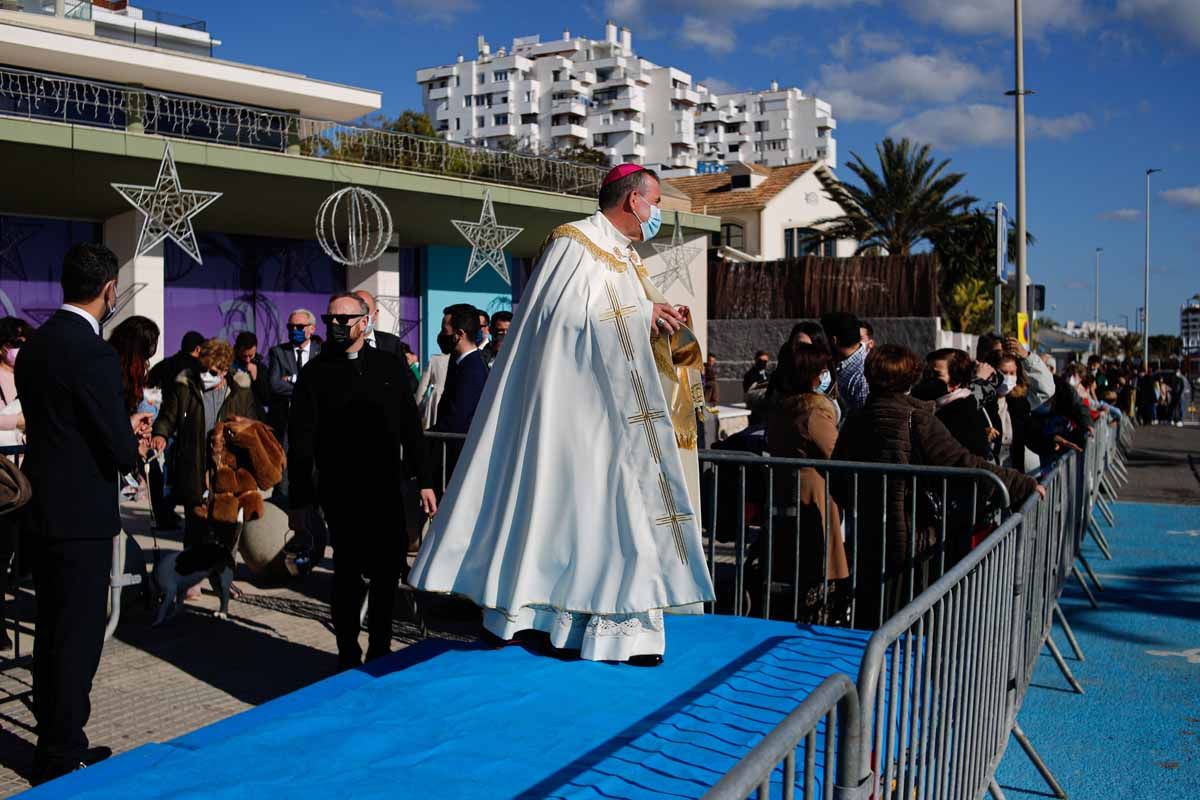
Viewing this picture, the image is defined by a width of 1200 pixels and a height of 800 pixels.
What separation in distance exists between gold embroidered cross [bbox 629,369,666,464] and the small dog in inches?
140

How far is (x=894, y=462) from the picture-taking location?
5.74m

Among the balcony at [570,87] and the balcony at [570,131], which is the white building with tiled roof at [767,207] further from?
the balcony at [570,87]

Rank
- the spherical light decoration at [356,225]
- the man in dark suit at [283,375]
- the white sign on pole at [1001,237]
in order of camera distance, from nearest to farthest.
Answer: the man in dark suit at [283,375] → the white sign on pole at [1001,237] → the spherical light decoration at [356,225]

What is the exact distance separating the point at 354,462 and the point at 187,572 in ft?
6.93

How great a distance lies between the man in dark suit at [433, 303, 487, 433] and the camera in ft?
24.3

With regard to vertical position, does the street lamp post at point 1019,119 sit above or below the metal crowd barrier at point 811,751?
above

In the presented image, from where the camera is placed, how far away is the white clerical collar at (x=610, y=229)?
4.75 metres

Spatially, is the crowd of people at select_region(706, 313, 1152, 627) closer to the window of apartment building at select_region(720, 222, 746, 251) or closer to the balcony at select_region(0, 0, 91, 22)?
the balcony at select_region(0, 0, 91, 22)

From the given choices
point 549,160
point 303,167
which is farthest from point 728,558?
point 549,160

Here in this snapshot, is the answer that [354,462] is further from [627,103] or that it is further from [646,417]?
[627,103]

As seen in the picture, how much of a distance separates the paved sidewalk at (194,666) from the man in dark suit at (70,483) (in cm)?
45

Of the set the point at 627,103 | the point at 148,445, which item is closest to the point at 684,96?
the point at 627,103

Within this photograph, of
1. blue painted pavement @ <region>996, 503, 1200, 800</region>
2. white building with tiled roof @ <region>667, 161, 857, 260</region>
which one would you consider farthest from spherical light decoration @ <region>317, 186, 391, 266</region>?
white building with tiled roof @ <region>667, 161, 857, 260</region>

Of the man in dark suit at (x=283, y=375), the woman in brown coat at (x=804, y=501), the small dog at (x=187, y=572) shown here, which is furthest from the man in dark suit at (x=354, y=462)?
the man in dark suit at (x=283, y=375)
